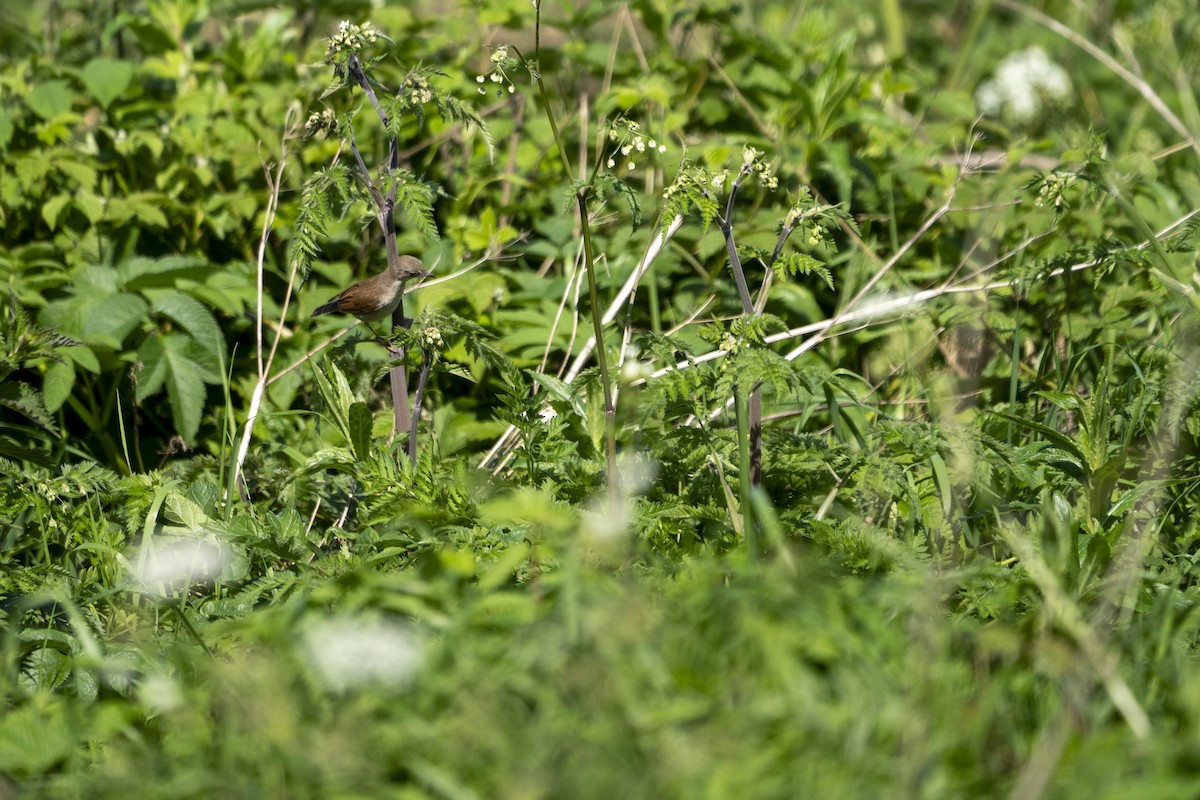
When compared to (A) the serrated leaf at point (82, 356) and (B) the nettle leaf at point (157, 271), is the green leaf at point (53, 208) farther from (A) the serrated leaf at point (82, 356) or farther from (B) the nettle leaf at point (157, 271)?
(A) the serrated leaf at point (82, 356)

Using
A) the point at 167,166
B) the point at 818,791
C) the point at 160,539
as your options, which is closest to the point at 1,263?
the point at 167,166

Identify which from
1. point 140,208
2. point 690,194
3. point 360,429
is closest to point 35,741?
point 360,429

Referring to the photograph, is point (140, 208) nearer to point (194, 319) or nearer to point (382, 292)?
point (194, 319)

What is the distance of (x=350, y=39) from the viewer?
2.39 meters

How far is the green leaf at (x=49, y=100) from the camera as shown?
3.52m

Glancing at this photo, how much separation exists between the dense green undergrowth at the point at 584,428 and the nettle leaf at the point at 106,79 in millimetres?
15

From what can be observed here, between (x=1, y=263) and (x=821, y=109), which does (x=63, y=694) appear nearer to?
(x=1, y=263)

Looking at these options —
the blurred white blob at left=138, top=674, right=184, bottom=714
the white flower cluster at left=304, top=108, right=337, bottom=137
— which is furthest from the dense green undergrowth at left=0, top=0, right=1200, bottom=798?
the white flower cluster at left=304, top=108, right=337, bottom=137

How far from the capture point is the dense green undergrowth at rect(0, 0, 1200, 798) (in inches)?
57.3

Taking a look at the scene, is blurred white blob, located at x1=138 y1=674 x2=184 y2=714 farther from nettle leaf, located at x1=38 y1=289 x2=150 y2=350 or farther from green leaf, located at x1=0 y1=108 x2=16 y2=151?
green leaf, located at x1=0 y1=108 x2=16 y2=151

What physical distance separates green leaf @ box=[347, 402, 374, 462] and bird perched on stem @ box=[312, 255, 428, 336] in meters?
0.28

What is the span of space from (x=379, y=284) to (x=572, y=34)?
1.83 metres

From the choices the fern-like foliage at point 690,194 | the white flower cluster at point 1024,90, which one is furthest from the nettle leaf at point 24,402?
the white flower cluster at point 1024,90

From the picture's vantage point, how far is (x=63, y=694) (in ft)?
7.09
